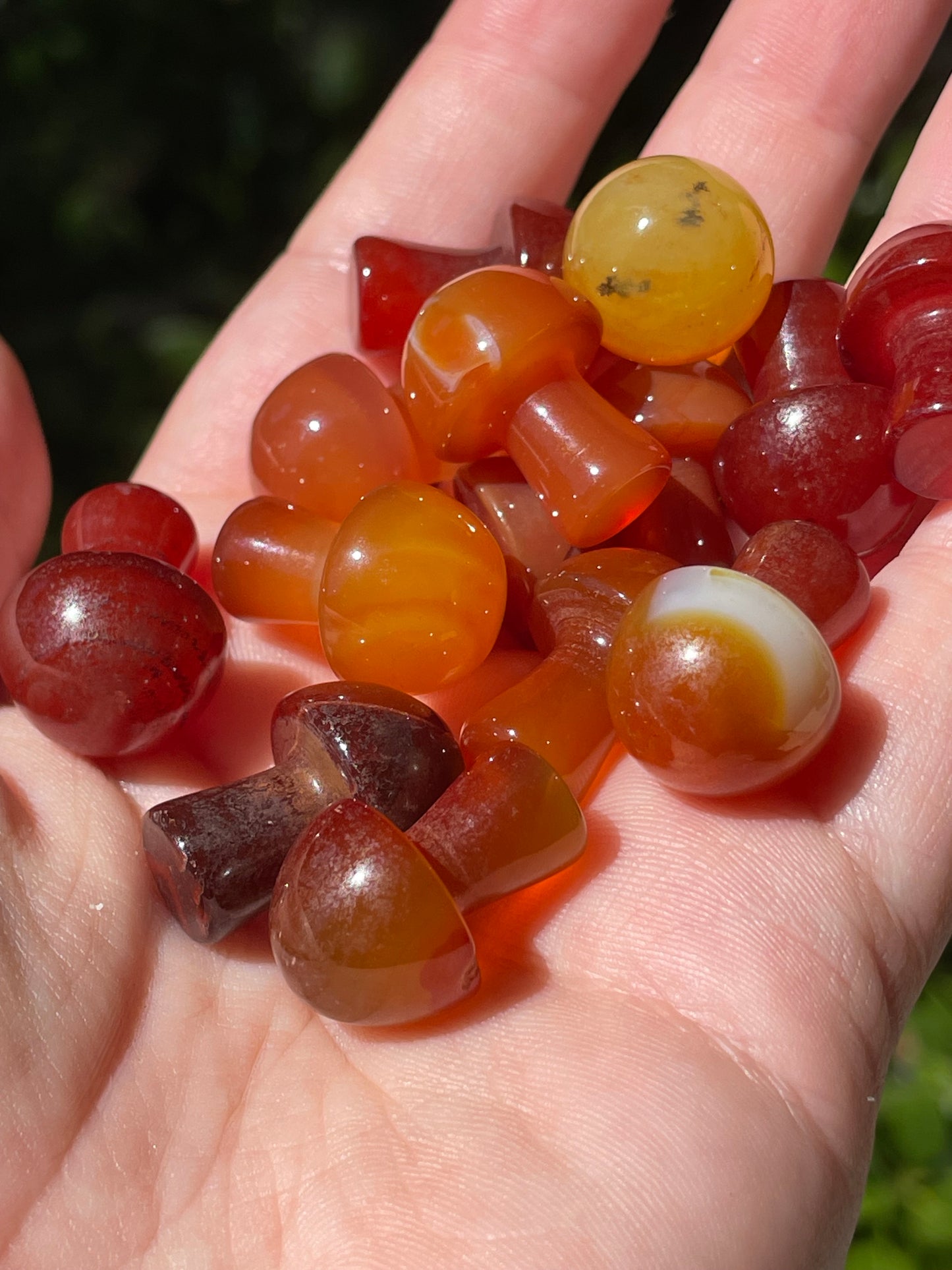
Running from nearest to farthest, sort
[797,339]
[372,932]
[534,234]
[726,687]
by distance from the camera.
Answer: [372,932]
[726,687]
[797,339]
[534,234]

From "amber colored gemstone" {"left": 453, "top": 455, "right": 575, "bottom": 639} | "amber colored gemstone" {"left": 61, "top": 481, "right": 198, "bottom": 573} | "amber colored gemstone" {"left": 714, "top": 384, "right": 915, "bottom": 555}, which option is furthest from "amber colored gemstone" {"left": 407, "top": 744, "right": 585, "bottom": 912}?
"amber colored gemstone" {"left": 61, "top": 481, "right": 198, "bottom": 573}

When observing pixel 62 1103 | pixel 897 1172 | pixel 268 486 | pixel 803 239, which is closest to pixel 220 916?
pixel 62 1103

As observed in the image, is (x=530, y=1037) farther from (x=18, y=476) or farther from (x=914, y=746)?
(x=18, y=476)

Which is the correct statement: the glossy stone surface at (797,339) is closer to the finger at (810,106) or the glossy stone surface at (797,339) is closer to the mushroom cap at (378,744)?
the finger at (810,106)

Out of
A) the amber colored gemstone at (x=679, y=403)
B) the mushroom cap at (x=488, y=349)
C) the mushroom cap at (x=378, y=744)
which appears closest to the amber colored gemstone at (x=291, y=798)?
the mushroom cap at (x=378, y=744)

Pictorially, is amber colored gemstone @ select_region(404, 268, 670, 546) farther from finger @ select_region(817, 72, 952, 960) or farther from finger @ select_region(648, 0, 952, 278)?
finger @ select_region(648, 0, 952, 278)

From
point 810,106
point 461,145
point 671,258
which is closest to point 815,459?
point 671,258
